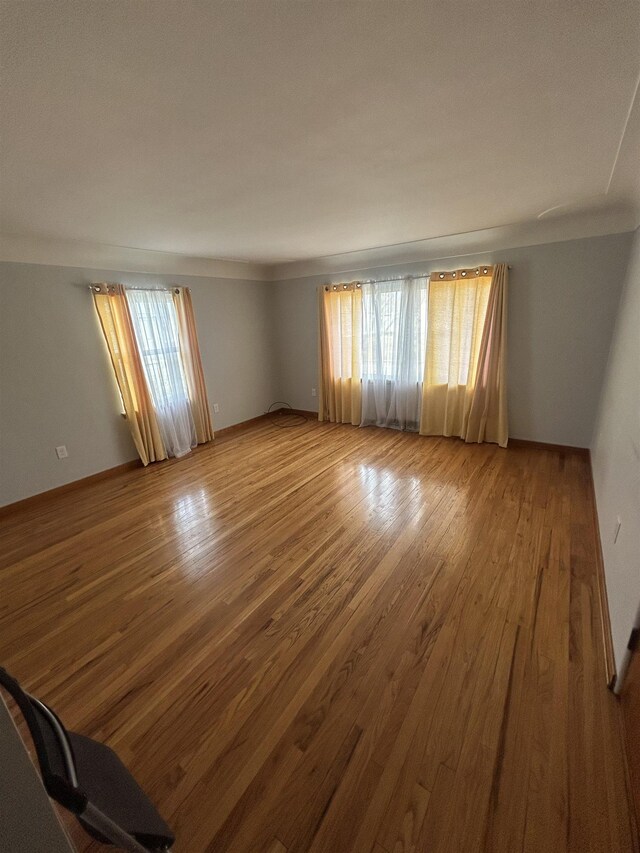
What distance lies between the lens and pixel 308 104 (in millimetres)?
1186

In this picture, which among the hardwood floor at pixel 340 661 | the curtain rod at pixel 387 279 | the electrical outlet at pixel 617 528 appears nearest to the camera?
the hardwood floor at pixel 340 661

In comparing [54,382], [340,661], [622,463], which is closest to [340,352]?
[54,382]

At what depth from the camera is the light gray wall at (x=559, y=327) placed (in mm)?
2887

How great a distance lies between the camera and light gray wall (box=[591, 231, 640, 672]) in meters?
1.31

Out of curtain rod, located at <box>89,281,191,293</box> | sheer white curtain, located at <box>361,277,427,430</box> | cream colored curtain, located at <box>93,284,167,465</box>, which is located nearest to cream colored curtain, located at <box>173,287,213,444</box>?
curtain rod, located at <box>89,281,191,293</box>

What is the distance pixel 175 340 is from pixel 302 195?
2402 mm

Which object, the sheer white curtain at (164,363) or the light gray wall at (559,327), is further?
the sheer white curtain at (164,363)

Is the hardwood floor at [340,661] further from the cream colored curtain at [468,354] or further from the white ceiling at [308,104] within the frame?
the white ceiling at [308,104]

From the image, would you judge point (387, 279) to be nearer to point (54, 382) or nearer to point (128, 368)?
point (128, 368)

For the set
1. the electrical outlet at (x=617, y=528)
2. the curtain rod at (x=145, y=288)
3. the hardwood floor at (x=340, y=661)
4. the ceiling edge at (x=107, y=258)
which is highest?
the ceiling edge at (x=107, y=258)

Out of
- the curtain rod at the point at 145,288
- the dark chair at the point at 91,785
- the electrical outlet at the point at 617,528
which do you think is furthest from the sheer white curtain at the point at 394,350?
the dark chair at the point at 91,785

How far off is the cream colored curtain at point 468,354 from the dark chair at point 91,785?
147 inches

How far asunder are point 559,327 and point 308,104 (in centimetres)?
305

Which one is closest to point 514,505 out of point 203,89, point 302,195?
point 302,195
